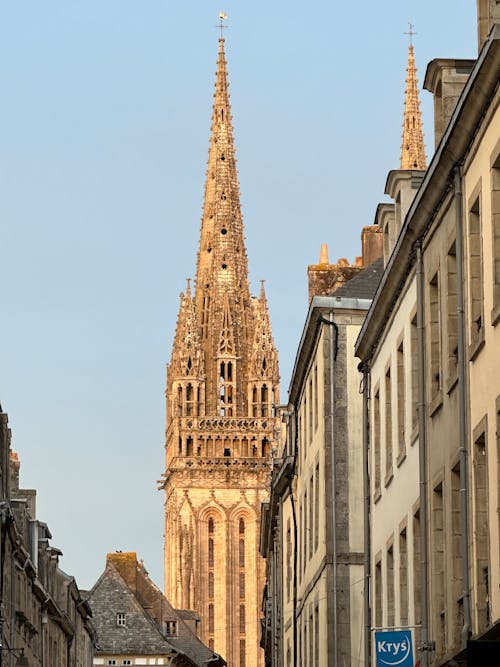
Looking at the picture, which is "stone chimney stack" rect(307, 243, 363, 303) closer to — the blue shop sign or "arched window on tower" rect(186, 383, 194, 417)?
the blue shop sign

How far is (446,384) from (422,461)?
7.42ft

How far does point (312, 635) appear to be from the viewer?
1909 inches

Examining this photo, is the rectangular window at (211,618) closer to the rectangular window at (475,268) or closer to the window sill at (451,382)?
the window sill at (451,382)

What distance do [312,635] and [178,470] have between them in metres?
Result: 144

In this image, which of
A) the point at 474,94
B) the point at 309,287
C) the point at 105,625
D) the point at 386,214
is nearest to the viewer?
the point at 474,94

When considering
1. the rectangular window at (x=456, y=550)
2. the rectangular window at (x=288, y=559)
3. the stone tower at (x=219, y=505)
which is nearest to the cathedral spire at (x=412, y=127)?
the stone tower at (x=219, y=505)

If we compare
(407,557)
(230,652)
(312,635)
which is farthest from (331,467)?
(230,652)

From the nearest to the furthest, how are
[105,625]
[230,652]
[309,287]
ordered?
[309,287] → [105,625] → [230,652]

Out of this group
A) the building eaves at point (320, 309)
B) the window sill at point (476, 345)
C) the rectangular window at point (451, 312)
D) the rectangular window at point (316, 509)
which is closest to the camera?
the window sill at point (476, 345)

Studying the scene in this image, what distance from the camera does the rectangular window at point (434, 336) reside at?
29.7 m

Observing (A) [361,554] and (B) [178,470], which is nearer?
(A) [361,554]

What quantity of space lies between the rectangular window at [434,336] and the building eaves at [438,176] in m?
0.92

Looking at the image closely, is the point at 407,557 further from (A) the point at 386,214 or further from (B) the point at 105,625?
(B) the point at 105,625

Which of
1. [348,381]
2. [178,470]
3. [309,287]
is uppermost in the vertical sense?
[178,470]
